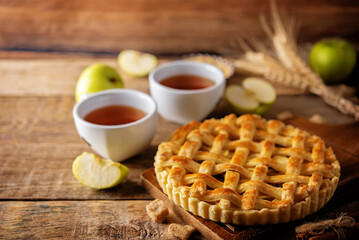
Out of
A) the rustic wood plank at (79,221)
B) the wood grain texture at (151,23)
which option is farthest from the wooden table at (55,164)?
the wood grain texture at (151,23)

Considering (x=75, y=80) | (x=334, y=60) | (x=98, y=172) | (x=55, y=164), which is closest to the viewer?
(x=98, y=172)

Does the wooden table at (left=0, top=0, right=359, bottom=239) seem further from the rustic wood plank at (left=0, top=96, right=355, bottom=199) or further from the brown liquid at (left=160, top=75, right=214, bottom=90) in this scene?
the brown liquid at (left=160, top=75, right=214, bottom=90)

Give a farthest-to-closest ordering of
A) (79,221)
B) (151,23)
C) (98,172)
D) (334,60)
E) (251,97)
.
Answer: (151,23), (334,60), (251,97), (98,172), (79,221)

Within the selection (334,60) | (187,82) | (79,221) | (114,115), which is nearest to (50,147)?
(114,115)

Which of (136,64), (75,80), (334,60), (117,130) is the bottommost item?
(75,80)

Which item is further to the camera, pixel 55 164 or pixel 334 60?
pixel 334 60

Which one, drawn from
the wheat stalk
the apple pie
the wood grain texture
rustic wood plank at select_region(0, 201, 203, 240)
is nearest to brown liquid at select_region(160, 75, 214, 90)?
the apple pie

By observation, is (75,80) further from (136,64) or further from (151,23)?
(151,23)

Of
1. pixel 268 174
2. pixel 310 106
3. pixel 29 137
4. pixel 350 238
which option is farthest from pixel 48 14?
pixel 350 238
